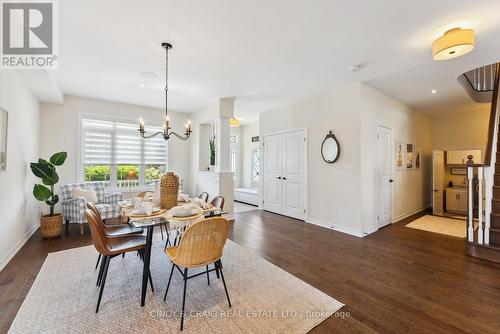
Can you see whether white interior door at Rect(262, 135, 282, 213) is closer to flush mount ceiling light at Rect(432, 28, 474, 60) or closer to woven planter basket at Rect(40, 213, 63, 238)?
flush mount ceiling light at Rect(432, 28, 474, 60)

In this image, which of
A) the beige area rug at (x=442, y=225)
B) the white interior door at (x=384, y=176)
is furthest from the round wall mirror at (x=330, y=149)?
the beige area rug at (x=442, y=225)

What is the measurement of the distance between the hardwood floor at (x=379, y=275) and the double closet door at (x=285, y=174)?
3.35ft

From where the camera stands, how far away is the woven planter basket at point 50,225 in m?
3.65

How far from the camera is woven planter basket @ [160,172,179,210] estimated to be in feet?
8.27

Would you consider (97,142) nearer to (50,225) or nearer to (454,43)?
(50,225)

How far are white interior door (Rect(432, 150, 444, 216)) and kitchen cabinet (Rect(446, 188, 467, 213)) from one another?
0.25 metres

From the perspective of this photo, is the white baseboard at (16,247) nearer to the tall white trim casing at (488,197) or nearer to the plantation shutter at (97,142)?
the plantation shutter at (97,142)

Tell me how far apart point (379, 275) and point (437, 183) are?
4.81m

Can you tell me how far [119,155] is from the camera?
5266 mm

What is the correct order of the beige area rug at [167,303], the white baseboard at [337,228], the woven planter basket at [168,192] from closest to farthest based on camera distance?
the beige area rug at [167,303], the woven planter basket at [168,192], the white baseboard at [337,228]

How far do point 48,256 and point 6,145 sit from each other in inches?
64.0

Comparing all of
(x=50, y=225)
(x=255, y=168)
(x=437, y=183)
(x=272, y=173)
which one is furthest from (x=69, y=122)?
(x=437, y=183)

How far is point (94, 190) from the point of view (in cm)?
456

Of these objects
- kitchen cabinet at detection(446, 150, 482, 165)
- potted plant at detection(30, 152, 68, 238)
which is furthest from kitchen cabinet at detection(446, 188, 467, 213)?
potted plant at detection(30, 152, 68, 238)
